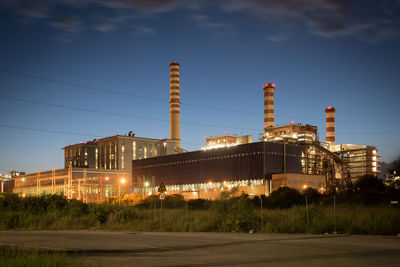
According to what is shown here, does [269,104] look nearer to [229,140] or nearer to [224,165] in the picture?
[229,140]

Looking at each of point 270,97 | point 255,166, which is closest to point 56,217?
point 255,166

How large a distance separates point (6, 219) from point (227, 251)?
54.8ft

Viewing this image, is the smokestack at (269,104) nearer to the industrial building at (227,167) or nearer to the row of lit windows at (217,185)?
the industrial building at (227,167)

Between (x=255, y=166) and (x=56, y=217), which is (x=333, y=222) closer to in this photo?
(x=56, y=217)

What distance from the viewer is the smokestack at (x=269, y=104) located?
91.8m

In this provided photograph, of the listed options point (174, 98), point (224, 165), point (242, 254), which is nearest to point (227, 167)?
point (224, 165)

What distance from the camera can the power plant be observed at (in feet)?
226

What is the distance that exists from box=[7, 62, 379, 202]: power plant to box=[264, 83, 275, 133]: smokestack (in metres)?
0.21

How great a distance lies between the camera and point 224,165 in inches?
2975

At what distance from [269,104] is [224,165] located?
76.3 ft

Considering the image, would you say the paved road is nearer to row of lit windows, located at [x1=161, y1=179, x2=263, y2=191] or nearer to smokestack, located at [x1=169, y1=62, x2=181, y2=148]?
row of lit windows, located at [x1=161, y1=179, x2=263, y2=191]

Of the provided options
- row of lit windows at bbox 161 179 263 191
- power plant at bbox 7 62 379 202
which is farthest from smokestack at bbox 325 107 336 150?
row of lit windows at bbox 161 179 263 191

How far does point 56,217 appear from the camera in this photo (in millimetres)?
25781

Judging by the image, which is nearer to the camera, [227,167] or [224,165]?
[227,167]
